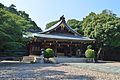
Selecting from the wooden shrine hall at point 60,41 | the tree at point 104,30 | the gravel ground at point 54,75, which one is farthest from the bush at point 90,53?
the gravel ground at point 54,75

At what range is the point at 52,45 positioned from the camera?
34906mm

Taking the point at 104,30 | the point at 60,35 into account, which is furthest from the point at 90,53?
the point at 60,35

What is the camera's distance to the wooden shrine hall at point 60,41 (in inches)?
1283

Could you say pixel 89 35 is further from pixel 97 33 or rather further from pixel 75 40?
pixel 75 40

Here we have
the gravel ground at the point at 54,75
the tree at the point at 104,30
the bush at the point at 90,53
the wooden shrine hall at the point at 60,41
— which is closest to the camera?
the gravel ground at the point at 54,75

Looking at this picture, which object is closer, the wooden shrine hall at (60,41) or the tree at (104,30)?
the wooden shrine hall at (60,41)

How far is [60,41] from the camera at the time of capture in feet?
110

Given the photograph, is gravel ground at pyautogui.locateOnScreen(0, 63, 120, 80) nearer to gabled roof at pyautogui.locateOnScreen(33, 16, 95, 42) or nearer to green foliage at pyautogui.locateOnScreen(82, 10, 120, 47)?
gabled roof at pyautogui.locateOnScreen(33, 16, 95, 42)

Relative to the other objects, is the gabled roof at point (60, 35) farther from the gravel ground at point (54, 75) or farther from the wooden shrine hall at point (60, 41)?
the gravel ground at point (54, 75)

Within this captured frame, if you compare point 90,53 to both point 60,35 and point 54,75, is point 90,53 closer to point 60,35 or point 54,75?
point 60,35

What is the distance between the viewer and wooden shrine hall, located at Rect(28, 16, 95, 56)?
32594 millimetres

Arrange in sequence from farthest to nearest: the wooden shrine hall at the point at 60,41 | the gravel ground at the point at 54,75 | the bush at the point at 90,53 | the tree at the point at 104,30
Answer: the tree at the point at 104,30 → the wooden shrine hall at the point at 60,41 → the bush at the point at 90,53 → the gravel ground at the point at 54,75

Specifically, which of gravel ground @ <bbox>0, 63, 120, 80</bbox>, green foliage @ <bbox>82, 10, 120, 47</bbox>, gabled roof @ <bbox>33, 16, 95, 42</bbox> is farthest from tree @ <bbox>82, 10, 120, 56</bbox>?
gravel ground @ <bbox>0, 63, 120, 80</bbox>

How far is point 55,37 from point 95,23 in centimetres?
788
